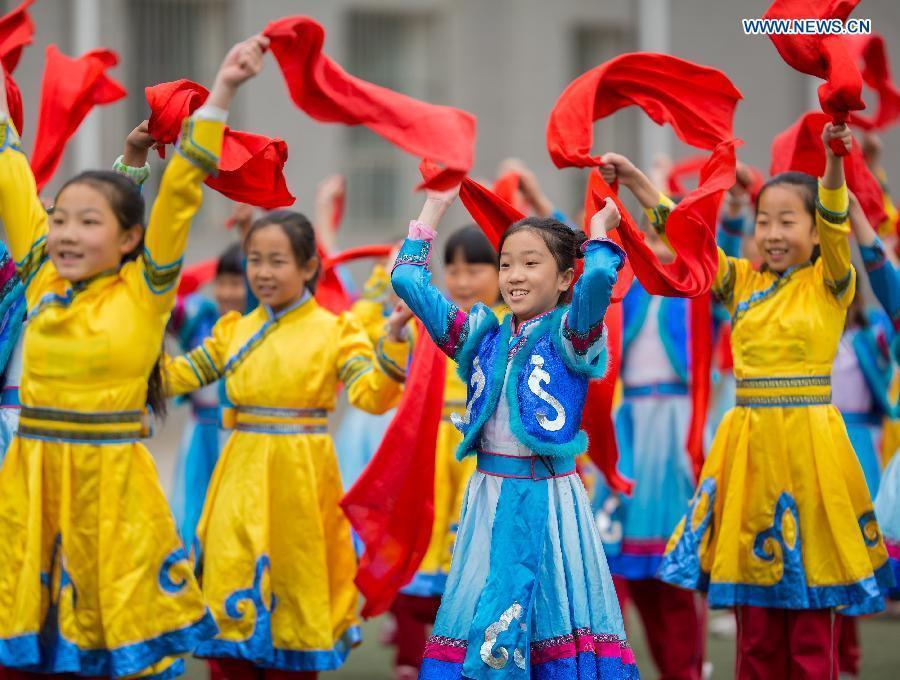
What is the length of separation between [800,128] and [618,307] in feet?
3.82

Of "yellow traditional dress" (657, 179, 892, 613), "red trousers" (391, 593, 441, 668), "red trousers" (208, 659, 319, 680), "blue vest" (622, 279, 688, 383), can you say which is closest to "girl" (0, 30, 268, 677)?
"red trousers" (208, 659, 319, 680)

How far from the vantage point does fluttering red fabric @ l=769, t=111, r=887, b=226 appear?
15.4ft

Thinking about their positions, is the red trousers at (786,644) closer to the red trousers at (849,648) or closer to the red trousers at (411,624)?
the red trousers at (849,648)

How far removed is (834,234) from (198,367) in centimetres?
219

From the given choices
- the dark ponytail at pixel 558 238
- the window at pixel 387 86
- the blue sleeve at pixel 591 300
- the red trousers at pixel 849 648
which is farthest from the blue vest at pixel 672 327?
the window at pixel 387 86

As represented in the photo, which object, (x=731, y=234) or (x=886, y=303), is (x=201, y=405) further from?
(x=886, y=303)

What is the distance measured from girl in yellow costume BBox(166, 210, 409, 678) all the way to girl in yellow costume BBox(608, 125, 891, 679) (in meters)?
1.12

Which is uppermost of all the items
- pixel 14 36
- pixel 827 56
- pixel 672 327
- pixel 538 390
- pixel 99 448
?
pixel 14 36

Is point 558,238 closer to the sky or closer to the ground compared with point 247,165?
closer to the ground

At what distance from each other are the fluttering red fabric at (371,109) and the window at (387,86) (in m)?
9.65

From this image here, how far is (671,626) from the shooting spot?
5.37m

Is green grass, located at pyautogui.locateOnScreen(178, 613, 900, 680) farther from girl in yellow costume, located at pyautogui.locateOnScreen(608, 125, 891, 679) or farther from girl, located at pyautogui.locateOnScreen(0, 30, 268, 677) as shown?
girl, located at pyautogui.locateOnScreen(0, 30, 268, 677)

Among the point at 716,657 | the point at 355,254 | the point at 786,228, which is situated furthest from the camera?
the point at 716,657

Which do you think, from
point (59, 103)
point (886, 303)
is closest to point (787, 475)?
point (886, 303)
